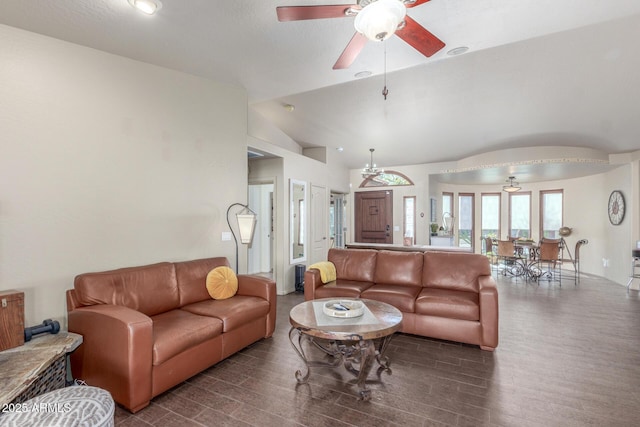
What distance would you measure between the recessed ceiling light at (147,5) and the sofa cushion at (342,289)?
3.28 meters

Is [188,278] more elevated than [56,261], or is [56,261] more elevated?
[56,261]

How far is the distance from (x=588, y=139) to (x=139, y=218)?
760 centimetres

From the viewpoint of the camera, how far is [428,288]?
3.72 meters

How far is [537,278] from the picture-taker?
666 centimetres

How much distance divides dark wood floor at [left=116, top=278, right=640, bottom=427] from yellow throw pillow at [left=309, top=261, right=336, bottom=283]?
841 millimetres

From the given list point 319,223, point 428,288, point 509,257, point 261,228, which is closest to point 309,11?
point 428,288

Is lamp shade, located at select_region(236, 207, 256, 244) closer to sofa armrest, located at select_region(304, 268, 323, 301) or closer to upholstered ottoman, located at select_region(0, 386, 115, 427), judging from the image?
sofa armrest, located at select_region(304, 268, 323, 301)

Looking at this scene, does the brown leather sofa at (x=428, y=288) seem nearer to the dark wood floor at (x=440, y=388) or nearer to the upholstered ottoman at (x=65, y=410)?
the dark wood floor at (x=440, y=388)

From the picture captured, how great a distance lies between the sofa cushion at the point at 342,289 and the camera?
364 cm

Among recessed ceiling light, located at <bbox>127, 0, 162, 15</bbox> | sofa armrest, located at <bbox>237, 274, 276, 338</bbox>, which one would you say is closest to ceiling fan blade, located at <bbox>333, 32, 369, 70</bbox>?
recessed ceiling light, located at <bbox>127, 0, 162, 15</bbox>

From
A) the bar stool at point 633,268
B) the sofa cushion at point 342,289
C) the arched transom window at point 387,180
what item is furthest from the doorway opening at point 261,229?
the bar stool at point 633,268

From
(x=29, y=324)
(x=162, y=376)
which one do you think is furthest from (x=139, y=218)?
(x=162, y=376)

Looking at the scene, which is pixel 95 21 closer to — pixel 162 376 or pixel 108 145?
pixel 108 145

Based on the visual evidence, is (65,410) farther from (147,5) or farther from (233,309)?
(147,5)
